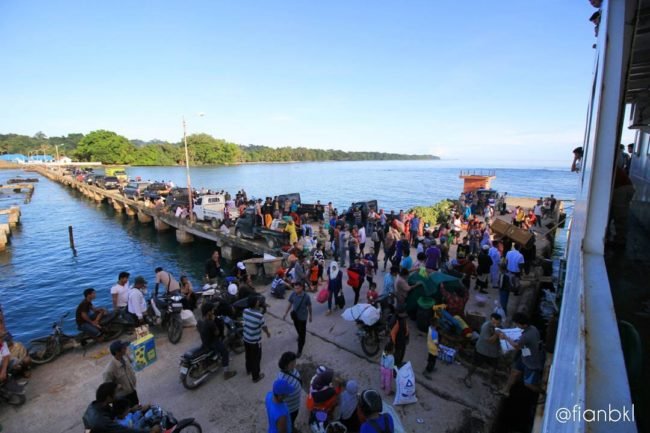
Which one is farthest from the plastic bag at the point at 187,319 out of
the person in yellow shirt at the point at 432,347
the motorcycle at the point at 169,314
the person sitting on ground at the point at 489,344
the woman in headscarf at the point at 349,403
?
the person sitting on ground at the point at 489,344

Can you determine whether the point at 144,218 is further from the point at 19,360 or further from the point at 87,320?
the point at 19,360

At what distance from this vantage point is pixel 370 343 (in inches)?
267

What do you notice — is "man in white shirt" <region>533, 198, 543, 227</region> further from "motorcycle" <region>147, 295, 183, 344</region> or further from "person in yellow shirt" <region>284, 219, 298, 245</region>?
"motorcycle" <region>147, 295, 183, 344</region>

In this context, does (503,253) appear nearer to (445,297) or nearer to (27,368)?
(445,297)

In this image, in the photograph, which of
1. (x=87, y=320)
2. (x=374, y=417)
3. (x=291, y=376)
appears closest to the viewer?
(x=374, y=417)

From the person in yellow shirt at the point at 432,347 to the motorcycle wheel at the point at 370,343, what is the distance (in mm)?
1058

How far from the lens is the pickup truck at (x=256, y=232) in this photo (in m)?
15.6

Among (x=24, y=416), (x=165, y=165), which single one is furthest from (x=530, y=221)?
(x=165, y=165)

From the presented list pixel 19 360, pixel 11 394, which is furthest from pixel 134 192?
pixel 11 394

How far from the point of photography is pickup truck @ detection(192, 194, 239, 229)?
67.7 feet

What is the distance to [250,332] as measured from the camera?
5.73m

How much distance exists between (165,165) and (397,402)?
14135 cm

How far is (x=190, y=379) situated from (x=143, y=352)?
1218mm

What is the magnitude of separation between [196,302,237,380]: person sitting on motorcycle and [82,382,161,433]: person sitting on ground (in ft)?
6.53
